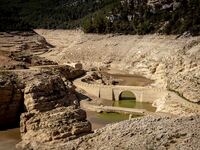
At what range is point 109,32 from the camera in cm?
13450

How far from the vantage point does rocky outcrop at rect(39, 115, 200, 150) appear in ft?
89.8

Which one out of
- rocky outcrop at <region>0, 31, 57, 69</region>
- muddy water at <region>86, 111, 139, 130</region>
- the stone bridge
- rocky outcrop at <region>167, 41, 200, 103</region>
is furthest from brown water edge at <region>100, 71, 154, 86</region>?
muddy water at <region>86, 111, 139, 130</region>

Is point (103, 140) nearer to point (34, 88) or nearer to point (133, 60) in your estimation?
point (34, 88)

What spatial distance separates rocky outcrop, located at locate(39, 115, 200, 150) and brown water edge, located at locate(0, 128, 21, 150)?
17.8 meters

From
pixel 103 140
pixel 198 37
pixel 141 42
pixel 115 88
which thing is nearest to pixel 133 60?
pixel 141 42

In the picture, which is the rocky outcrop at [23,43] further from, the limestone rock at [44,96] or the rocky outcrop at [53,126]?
the rocky outcrop at [53,126]

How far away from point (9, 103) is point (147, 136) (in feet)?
101

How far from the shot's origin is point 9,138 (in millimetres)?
52906

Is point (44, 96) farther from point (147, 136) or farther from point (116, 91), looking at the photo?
point (116, 91)

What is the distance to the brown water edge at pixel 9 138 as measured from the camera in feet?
161

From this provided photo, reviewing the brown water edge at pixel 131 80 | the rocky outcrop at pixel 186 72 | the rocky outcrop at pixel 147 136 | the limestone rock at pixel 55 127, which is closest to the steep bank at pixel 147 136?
the rocky outcrop at pixel 147 136

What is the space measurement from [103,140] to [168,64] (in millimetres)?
64438

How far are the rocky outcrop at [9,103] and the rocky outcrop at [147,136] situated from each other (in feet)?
80.3

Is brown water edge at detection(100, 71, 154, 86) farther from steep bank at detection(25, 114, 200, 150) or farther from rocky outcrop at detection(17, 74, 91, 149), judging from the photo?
steep bank at detection(25, 114, 200, 150)
